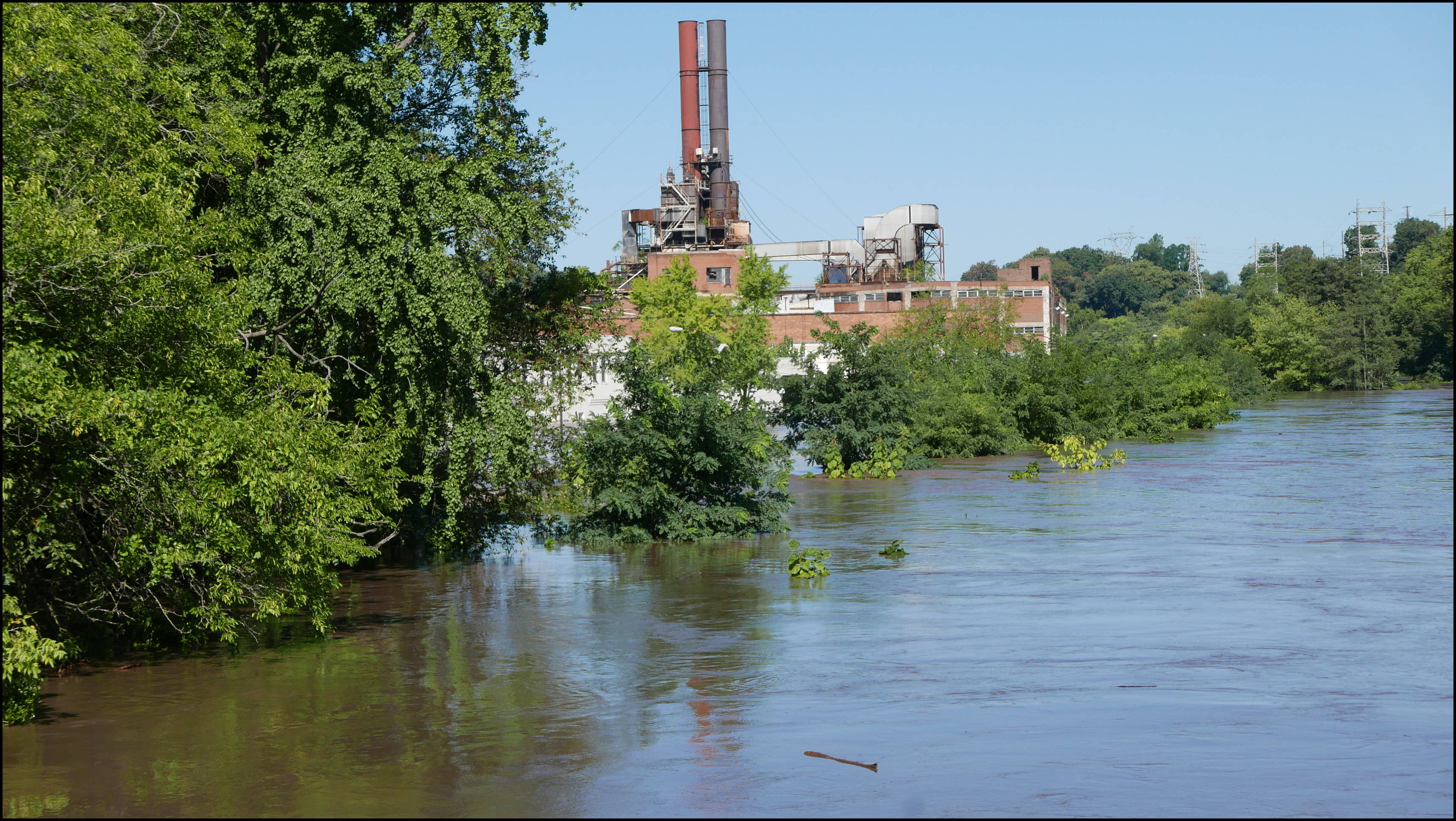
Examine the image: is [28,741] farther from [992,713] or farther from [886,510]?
[886,510]

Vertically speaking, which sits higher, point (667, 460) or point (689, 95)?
point (689, 95)

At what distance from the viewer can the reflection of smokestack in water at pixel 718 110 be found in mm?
85062

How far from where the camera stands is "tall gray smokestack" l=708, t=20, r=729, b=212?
85.1m

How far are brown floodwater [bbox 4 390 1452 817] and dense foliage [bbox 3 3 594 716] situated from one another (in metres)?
1.17

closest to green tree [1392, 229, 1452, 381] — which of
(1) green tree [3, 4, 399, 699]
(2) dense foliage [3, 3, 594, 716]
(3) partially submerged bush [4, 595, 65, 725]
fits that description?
(2) dense foliage [3, 3, 594, 716]

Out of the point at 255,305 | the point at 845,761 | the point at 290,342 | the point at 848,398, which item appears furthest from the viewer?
the point at 848,398

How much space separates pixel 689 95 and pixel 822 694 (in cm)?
7851

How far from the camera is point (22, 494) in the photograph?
1149 cm

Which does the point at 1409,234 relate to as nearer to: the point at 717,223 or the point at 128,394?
the point at 717,223

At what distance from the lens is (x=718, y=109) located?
87250 mm

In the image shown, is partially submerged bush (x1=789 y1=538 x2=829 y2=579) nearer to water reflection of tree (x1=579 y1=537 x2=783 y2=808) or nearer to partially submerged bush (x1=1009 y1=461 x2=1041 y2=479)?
water reflection of tree (x1=579 y1=537 x2=783 y2=808)

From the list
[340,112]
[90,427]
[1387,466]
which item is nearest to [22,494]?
[90,427]

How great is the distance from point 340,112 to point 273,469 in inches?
230

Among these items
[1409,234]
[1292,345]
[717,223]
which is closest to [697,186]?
[717,223]
